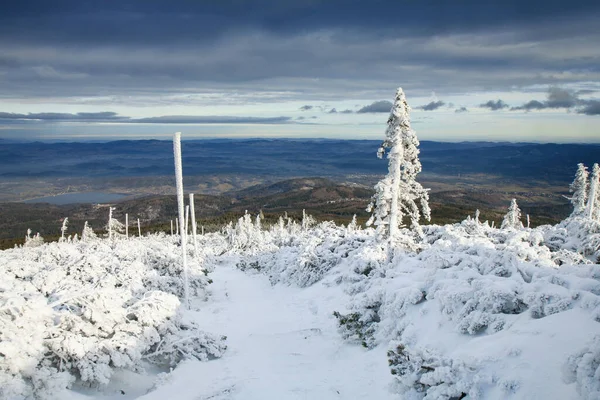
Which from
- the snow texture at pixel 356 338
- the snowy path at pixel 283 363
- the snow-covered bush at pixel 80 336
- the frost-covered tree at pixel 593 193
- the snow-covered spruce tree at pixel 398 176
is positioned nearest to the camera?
the snow texture at pixel 356 338

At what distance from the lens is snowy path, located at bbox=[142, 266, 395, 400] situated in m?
8.97

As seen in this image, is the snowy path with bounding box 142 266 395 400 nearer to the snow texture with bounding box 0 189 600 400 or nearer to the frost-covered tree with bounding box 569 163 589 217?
the snow texture with bounding box 0 189 600 400

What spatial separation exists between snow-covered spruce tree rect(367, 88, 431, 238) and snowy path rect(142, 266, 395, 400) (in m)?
4.49

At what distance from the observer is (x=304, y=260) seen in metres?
23.0

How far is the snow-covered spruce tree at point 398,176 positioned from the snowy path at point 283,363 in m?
4.49

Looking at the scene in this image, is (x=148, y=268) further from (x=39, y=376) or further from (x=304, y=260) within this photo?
(x=39, y=376)

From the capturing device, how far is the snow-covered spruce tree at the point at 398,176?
17.8 meters

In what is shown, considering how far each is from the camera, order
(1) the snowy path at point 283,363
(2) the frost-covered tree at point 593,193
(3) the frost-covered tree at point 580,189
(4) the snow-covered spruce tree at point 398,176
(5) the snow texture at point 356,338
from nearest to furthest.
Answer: (5) the snow texture at point 356,338, (1) the snowy path at point 283,363, (4) the snow-covered spruce tree at point 398,176, (2) the frost-covered tree at point 593,193, (3) the frost-covered tree at point 580,189

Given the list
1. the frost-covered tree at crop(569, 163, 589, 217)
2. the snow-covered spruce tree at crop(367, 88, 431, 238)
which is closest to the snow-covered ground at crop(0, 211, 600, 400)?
the snow-covered spruce tree at crop(367, 88, 431, 238)

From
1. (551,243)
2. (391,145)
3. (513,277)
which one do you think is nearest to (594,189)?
(551,243)

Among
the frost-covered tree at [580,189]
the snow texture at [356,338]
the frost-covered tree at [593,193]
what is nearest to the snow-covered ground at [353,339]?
the snow texture at [356,338]

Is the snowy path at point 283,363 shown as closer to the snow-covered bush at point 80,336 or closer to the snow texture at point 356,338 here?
the snow texture at point 356,338

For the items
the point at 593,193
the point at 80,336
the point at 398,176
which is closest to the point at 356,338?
the point at 80,336

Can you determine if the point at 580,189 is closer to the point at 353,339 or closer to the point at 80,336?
the point at 353,339
